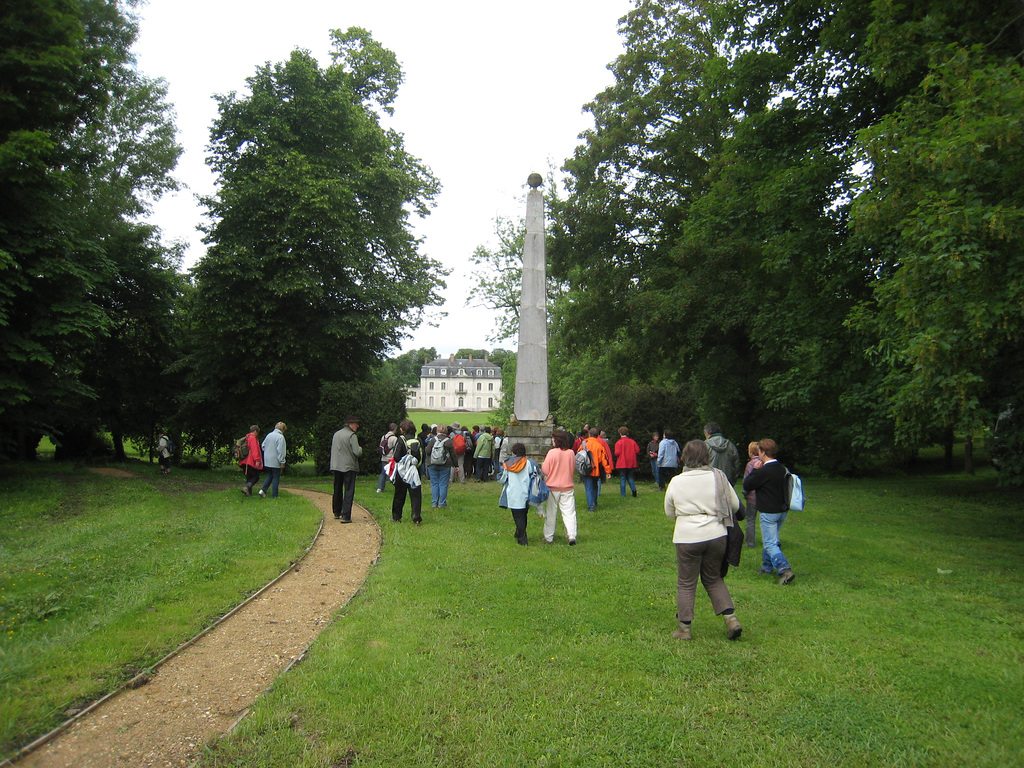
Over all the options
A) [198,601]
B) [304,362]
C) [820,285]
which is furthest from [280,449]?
[820,285]

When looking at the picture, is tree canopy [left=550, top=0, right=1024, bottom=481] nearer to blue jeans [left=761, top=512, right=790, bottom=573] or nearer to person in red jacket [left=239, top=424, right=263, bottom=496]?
blue jeans [left=761, top=512, right=790, bottom=573]

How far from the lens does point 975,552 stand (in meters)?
10.5

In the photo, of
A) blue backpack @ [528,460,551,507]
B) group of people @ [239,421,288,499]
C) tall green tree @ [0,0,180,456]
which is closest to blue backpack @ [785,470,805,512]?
blue backpack @ [528,460,551,507]

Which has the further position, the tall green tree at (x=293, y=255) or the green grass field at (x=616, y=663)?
the tall green tree at (x=293, y=255)

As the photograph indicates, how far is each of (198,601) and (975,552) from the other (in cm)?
1060

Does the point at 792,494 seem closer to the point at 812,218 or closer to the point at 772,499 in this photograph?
the point at 772,499

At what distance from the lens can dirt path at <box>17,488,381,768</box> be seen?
3.93 metres

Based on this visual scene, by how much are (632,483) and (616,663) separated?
37.0ft

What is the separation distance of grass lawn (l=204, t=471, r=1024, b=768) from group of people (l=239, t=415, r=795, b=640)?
577mm

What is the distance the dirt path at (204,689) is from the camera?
393cm

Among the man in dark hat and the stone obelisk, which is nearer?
the man in dark hat

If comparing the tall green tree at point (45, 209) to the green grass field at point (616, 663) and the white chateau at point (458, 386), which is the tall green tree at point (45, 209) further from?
the white chateau at point (458, 386)

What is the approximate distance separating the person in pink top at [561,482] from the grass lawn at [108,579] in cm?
361

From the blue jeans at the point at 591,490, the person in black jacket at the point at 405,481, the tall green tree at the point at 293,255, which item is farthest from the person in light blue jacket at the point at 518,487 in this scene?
the tall green tree at the point at 293,255
